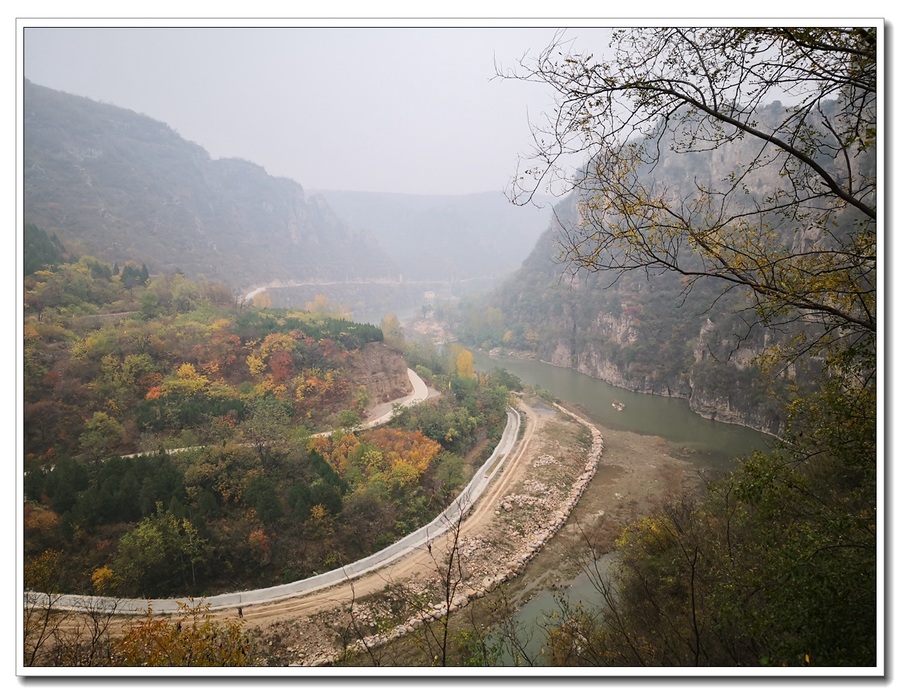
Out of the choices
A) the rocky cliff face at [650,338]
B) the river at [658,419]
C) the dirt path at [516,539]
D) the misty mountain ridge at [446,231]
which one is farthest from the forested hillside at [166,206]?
the river at [658,419]

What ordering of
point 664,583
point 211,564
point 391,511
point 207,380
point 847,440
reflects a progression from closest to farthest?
point 847,440 < point 664,583 < point 211,564 < point 391,511 < point 207,380

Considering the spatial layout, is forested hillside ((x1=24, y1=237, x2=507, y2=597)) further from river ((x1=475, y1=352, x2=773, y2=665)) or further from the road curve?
river ((x1=475, y1=352, x2=773, y2=665))

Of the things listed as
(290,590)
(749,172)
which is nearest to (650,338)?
(290,590)

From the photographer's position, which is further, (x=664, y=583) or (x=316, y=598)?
(x=316, y=598)

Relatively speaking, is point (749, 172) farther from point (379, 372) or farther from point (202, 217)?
point (202, 217)

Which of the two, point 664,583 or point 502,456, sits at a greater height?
point 664,583

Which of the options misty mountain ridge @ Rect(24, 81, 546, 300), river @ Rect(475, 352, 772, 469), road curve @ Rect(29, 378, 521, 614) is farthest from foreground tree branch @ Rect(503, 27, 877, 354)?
misty mountain ridge @ Rect(24, 81, 546, 300)

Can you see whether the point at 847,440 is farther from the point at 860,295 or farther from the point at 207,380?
the point at 207,380
